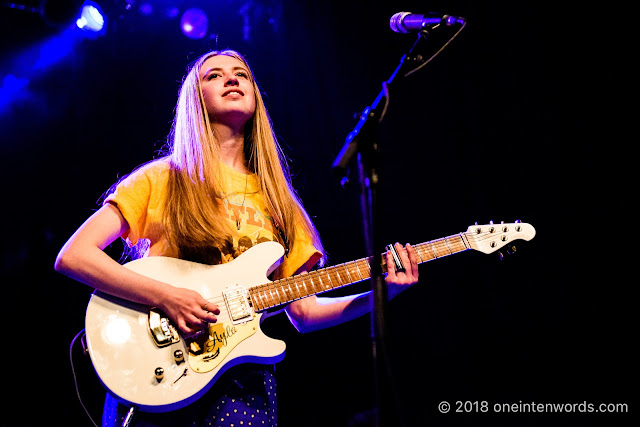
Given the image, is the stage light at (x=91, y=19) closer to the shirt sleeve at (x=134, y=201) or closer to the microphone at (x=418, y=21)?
the shirt sleeve at (x=134, y=201)

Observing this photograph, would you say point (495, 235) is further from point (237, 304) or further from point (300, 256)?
Answer: point (237, 304)

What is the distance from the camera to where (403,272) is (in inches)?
93.6

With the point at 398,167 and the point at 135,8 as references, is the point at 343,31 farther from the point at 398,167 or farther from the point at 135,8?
the point at 135,8

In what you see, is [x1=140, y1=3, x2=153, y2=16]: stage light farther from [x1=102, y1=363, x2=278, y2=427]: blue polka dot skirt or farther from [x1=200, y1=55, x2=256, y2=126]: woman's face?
[x1=102, y1=363, x2=278, y2=427]: blue polka dot skirt

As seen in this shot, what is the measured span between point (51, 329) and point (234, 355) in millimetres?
2203

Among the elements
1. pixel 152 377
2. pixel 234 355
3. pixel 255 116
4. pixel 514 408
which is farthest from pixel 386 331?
pixel 514 408

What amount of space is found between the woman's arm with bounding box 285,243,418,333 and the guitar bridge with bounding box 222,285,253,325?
40 cm

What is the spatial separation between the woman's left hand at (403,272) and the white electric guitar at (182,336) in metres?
0.40

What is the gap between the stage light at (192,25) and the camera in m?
4.27

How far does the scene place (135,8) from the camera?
4.22 meters

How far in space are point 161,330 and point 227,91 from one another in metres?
1.43

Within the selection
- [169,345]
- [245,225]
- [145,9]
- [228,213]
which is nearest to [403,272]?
[245,225]

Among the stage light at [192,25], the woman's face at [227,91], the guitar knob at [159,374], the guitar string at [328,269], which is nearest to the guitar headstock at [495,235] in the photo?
the guitar string at [328,269]

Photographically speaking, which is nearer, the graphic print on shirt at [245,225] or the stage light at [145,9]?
the graphic print on shirt at [245,225]
